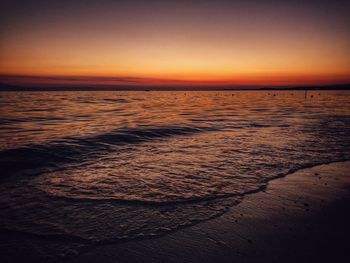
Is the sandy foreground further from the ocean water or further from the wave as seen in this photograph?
the wave

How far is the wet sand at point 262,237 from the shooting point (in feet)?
11.2

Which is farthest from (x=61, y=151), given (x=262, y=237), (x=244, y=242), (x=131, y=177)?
(x=262, y=237)

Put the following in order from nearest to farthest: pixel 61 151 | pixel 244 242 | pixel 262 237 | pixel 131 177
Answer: pixel 244 242 → pixel 262 237 → pixel 131 177 → pixel 61 151

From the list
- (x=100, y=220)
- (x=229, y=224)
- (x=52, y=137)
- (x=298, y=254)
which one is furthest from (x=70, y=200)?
(x=52, y=137)

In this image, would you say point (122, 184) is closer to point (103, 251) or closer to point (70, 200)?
point (70, 200)

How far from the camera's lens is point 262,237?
389 cm

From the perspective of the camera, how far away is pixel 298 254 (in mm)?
3436

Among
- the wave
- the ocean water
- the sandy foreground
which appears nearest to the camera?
the sandy foreground

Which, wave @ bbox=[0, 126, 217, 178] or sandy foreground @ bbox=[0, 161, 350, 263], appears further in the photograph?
wave @ bbox=[0, 126, 217, 178]

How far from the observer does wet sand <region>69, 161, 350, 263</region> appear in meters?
3.41

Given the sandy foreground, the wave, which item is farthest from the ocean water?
the sandy foreground

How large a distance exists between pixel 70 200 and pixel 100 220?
1.30 meters

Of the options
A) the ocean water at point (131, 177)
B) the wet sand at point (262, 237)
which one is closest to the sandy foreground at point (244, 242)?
the wet sand at point (262, 237)

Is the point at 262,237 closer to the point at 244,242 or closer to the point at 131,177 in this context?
the point at 244,242
